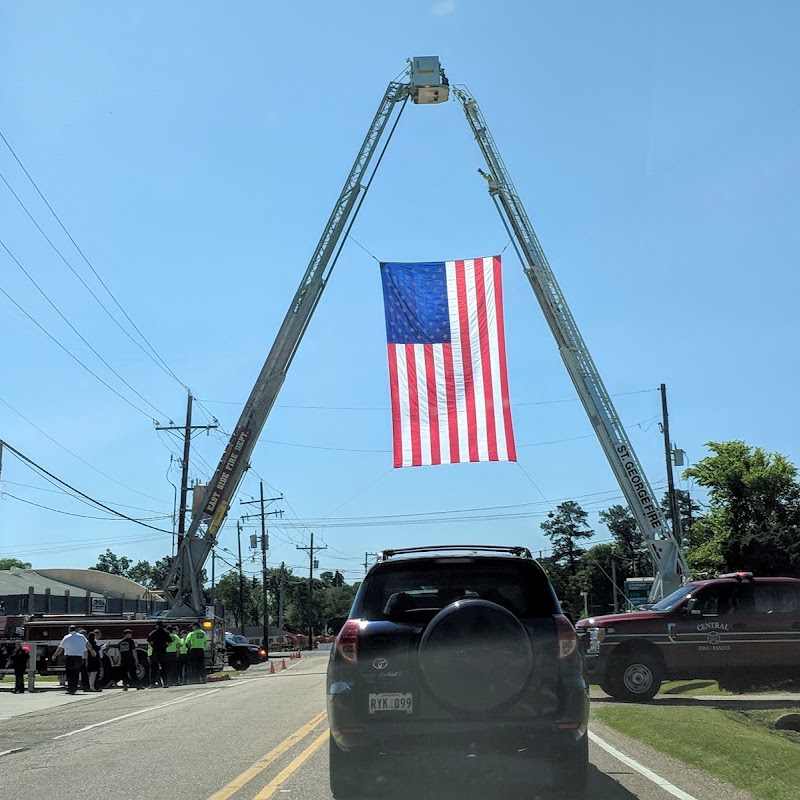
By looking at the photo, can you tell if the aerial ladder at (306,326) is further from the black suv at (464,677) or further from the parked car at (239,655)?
the black suv at (464,677)

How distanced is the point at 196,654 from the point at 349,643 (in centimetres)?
2165

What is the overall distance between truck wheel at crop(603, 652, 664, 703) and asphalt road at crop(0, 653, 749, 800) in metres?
3.69

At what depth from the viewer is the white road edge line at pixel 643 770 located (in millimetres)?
7986

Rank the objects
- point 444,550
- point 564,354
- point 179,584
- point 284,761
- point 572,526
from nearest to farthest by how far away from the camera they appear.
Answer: point 444,550 → point 284,761 → point 564,354 → point 179,584 → point 572,526

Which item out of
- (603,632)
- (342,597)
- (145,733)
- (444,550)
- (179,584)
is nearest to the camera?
(444,550)

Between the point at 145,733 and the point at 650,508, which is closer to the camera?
the point at 145,733

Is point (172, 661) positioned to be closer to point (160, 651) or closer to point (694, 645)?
point (160, 651)

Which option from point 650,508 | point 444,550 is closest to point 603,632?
point 444,550

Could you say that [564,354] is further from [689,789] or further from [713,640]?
[689,789]

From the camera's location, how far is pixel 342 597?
558 ft

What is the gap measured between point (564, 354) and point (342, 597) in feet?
479

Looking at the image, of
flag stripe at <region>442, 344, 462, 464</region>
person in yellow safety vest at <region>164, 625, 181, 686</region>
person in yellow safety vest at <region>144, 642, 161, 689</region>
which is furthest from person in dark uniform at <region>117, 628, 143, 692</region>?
A: flag stripe at <region>442, 344, 462, 464</region>

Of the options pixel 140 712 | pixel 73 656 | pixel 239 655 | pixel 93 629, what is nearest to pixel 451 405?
pixel 73 656

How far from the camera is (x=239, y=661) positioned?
39.2 meters
